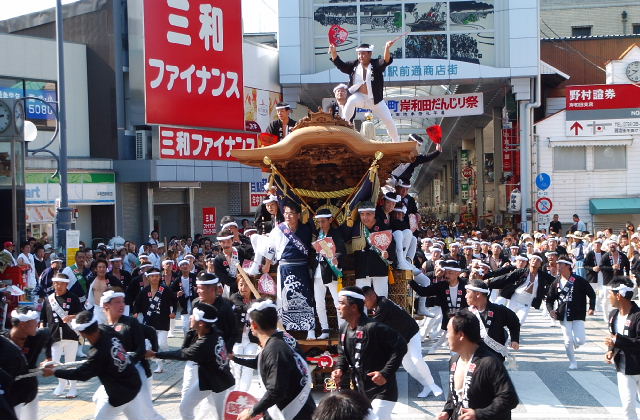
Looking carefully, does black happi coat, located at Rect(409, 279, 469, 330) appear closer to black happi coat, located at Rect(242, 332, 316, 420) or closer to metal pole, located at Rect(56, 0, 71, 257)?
black happi coat, located at Rect(242, 332, 316, 420)

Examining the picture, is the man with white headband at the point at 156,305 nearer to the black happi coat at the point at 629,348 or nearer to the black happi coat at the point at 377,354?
the black happi coat at the point at 377,354

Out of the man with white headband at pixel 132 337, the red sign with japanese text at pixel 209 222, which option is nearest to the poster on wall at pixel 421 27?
the red sign with japanese text at pixel 209 222

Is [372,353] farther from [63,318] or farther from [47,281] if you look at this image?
[47,281]

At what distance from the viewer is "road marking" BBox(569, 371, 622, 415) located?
10.1 metres

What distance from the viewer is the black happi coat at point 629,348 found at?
844 cm

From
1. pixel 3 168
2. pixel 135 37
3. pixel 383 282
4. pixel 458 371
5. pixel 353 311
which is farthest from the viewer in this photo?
pixel 135 37

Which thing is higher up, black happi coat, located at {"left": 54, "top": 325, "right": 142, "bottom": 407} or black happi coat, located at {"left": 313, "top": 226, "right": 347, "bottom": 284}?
black happi coat, located at {"left": 313, "top": 226, "right": 347, "bottom": 284}


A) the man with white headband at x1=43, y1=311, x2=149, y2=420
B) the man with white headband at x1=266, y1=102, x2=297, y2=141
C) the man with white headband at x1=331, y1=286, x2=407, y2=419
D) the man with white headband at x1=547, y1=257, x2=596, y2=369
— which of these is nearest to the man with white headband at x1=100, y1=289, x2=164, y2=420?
the man with white headband at x1=43, y1=311, x2=149, y2=420

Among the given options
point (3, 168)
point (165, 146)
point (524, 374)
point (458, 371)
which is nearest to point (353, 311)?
point (458, 371)

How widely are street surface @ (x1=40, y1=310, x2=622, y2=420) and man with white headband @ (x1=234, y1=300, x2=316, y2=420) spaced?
2.71m

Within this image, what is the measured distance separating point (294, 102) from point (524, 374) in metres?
22.2

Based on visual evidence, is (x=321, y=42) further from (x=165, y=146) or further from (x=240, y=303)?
(x=240, y=303)

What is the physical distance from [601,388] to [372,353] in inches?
212

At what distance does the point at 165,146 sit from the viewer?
2741 cm
